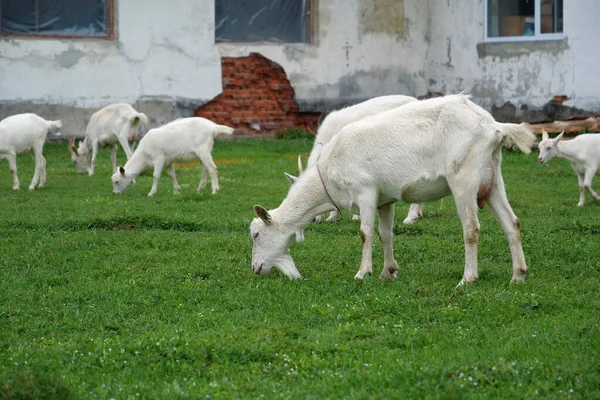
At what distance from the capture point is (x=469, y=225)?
25.5 ft

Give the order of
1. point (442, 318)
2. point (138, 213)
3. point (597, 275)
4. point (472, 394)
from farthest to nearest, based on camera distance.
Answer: point (138, 213), point (597, 275), point (442, 318), point (472, 394)

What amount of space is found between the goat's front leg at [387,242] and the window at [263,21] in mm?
15219

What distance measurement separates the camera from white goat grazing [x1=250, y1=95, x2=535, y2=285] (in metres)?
7.64

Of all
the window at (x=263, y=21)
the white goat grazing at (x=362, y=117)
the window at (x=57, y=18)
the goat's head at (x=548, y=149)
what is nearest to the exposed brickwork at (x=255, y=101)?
the window at (x=263, y=21)

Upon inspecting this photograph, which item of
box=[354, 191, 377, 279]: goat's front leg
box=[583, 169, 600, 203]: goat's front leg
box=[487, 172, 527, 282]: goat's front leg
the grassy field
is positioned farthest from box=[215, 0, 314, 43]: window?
box=[487, 172, 527, 282]: goat's front leg

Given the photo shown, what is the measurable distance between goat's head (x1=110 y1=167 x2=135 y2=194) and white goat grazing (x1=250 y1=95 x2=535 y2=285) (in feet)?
22.5

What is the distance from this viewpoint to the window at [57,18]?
2147 cm

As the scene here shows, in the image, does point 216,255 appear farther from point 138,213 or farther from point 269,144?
point 269,144

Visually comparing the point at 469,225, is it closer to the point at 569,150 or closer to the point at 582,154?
the point at 582,154

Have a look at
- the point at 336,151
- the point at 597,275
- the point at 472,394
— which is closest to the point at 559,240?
the point at 597,275

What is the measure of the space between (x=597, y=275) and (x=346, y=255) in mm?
2528

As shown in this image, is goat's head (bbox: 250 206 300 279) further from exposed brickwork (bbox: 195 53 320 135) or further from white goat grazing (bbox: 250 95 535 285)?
exposed brickwork (bbox: 195 53 320 135)

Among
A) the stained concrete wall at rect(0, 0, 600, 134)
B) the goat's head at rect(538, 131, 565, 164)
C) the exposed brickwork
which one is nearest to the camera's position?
the goat's head at rect(538, 131, 565, 164)

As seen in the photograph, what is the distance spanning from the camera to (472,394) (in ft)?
16.7
